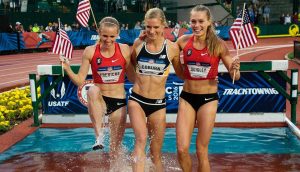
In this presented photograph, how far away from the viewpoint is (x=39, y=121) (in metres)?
10.3

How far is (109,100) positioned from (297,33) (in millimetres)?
35764

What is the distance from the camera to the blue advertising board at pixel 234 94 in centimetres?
968

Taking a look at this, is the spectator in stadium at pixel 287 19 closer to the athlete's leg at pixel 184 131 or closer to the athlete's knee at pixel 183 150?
the athlete's leg at pixel 184 131

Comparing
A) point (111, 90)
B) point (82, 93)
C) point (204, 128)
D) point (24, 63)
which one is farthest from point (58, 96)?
point (24, 63)

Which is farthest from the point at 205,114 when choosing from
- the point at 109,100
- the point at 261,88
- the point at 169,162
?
the point at 261,88

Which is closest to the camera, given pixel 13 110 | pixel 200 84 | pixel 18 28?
pixel 200 84

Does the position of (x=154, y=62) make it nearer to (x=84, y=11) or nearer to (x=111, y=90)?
(x=111, y=90)

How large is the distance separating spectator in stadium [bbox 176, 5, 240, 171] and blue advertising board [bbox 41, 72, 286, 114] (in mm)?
4074

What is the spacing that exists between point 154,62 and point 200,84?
0.67 metres

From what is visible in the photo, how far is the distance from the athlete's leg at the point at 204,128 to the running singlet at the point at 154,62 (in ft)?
2.35

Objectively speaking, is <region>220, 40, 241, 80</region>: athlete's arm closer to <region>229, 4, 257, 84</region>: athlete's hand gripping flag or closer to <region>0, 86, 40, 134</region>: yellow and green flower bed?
<region>229, 4, 257, 84</region>: athlete's hand gripping flag

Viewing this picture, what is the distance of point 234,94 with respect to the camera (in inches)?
385

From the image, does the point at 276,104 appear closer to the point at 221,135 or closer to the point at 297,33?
the point at 221,135

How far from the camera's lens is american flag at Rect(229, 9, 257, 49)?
6.75 meters
